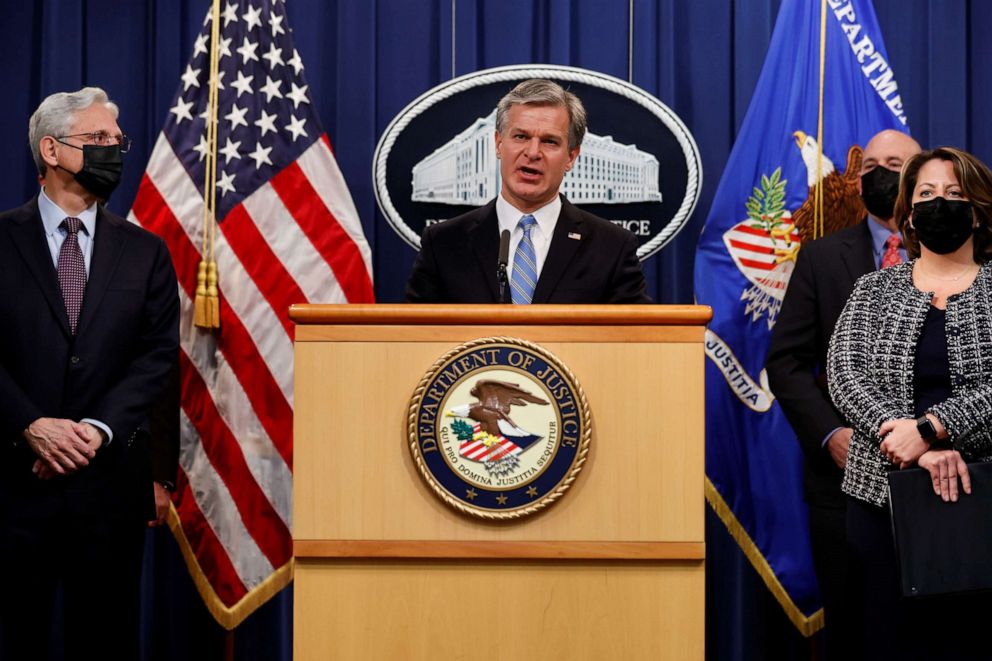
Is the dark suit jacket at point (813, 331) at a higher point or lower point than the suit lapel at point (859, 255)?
lower

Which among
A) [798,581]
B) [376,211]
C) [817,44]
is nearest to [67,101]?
[376,211]

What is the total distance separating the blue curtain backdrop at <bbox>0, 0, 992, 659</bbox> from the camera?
4.03 meters

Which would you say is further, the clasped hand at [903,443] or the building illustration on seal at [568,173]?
the building illustration on seal at [568,173]

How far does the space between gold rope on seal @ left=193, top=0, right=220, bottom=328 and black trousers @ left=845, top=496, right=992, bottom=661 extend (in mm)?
1874

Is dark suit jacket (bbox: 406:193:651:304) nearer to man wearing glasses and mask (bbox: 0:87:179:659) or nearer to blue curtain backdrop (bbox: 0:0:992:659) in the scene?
man wearing glasses and mask (bbox: 0:87:179:659)

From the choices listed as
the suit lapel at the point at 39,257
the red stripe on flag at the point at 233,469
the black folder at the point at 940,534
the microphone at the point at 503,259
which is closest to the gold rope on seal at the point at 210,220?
the red stripe on flag at the point at 233,469

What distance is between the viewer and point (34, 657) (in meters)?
2.84

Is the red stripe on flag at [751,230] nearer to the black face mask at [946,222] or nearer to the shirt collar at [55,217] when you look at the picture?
the black face mask at [946,222]

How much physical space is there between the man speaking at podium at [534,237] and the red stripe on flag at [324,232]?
2.73 ft

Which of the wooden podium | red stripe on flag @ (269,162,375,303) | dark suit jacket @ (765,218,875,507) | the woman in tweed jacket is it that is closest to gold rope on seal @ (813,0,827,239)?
dark suit jacket @ (765,218,875,507)

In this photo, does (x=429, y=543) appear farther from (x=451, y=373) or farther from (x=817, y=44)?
(x=817, y=44)

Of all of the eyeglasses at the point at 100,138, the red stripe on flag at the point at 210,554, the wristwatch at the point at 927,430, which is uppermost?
the eyeglasses at the point at 100,138

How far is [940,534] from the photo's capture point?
7.64 feet

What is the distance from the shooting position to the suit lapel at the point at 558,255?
8.32ft
